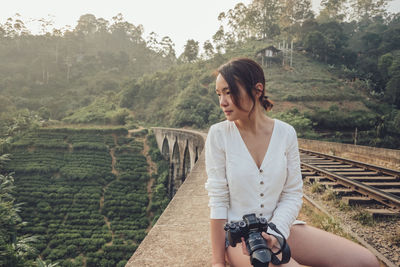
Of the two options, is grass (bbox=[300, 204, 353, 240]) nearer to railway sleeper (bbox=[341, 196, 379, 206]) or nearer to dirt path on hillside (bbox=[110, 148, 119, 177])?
railway sleeper (bbox=[341, 196, 379, 206])

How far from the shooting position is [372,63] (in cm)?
2989

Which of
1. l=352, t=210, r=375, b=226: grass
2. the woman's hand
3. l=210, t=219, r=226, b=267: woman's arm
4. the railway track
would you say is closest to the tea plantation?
the railway track

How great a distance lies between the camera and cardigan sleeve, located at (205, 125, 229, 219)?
125 cm

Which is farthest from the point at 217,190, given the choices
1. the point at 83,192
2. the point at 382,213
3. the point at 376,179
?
the point at 83,192

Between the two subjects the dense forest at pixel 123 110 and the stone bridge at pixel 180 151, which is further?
the dense forest at pixel 123 110

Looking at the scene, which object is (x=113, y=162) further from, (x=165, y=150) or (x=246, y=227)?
(x=246, y=227)

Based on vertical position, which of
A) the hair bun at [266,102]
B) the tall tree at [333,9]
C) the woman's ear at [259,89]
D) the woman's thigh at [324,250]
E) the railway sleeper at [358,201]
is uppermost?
the tall tree at [333,9]

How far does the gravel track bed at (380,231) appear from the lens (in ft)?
7.13

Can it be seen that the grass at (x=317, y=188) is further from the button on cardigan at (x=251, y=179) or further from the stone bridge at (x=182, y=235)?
the button on cardigan at (x=251, y=179)

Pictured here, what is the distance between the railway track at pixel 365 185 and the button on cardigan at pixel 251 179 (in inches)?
90.6

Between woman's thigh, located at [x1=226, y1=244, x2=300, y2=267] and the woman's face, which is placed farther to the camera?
the woman's face

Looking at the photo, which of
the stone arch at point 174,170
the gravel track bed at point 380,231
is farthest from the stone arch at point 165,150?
the gravel track bed at point 380,231

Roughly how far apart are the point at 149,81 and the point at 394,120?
33.5 m

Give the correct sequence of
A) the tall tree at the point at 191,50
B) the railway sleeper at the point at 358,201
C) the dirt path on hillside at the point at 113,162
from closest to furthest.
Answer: the railway sleeper at the point at 358,201 → the dirt path on hillside at the point at 113,162 → the tall tree at the point at 191,50
